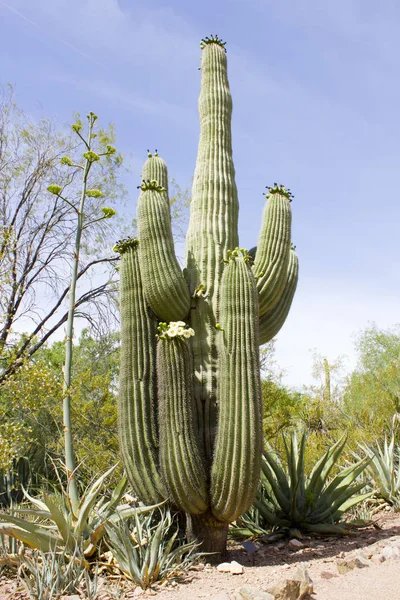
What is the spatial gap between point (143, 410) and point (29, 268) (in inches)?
284

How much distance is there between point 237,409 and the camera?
14.7ft

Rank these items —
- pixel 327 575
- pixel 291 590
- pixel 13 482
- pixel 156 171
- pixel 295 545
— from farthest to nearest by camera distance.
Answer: pixel 13 482, pixel 156 171, pixel 295 545, pixel 327 575, pixel 291 590

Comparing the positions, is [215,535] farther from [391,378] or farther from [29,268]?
[391,378]

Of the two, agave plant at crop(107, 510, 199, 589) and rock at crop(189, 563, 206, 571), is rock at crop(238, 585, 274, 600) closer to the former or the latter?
agave plant at crop(107, 510, 199, 589)

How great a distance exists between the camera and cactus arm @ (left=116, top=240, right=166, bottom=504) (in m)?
4.59

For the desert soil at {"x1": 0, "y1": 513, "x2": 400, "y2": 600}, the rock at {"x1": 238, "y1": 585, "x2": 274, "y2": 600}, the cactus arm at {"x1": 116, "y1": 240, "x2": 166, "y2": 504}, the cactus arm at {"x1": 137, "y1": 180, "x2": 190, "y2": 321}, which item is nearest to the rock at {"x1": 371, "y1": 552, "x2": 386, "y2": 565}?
the desert soil at {"x1": 0, "y1": 513, "x2": 400, "y2": 600}

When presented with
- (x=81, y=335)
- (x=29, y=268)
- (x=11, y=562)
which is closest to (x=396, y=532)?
(x=11, y=562)

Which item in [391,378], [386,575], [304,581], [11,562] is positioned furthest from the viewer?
[391,378]

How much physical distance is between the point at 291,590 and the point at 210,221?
3445 mm

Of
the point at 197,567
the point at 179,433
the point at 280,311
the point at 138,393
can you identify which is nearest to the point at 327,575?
the point at 197,567

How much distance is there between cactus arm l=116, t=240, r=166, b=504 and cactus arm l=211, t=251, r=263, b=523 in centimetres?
56

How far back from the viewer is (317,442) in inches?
386

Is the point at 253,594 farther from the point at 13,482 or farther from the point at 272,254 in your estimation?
the point at 13,482

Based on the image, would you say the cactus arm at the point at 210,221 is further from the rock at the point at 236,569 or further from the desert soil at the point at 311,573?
the desert soil at the point at 311,573
